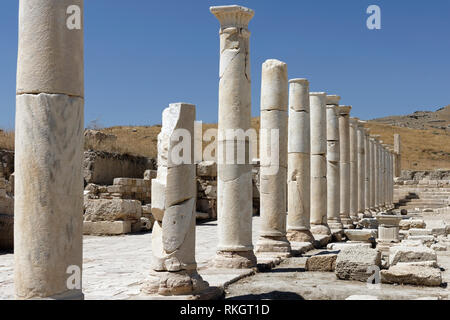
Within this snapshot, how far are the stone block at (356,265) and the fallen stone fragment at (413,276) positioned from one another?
28 cm

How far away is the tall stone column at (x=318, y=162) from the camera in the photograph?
16188mm

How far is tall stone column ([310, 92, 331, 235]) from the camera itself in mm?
16188

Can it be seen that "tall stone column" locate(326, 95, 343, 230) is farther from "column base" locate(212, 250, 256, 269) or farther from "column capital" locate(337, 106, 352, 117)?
"column base" locate(212, 250, 256, 269)

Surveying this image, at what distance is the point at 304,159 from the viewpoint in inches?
565

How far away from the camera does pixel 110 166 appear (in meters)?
20.9

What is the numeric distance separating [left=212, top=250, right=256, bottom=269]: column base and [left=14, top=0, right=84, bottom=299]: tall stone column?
15.1ft

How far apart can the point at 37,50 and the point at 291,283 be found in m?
5.28

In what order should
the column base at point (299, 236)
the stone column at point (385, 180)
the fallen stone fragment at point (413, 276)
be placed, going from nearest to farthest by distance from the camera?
the fallen stone fragment at point (413, 276), the column base at point (299, 236), the stone column at point (385, 180)

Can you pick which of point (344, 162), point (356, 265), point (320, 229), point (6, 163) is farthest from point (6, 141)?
point (356, 265)

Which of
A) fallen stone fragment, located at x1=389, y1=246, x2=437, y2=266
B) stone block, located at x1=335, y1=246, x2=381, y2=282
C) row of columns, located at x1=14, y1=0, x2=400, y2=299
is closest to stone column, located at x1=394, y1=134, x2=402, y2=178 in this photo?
row of columns, located at x1=14, y1=0, x2=400, y2=299

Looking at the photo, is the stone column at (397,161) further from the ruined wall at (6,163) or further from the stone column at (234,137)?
the stone column at (234,137)

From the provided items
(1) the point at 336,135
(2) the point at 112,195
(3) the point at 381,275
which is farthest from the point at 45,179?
(1) the point at 336,135

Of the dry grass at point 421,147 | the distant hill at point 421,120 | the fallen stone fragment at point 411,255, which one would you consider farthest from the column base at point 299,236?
the distant hill at point 421,120

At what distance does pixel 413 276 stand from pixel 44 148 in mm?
5799
